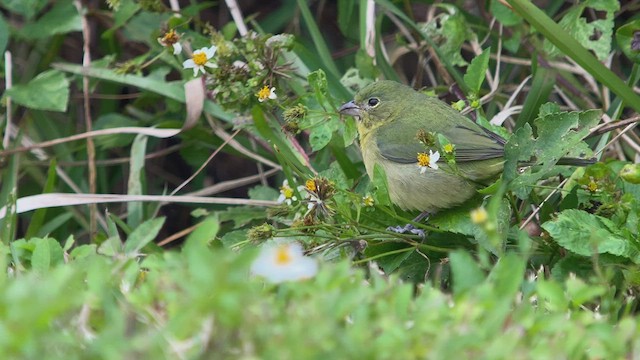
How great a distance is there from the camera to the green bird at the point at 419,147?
3340mm

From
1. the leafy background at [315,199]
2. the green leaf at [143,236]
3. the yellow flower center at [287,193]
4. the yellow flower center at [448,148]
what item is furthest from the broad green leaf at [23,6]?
the yellow flower center at [448,148]

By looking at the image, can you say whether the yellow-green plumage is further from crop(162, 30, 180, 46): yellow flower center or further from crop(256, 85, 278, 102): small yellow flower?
crop(162, 30, 180, 46): yellow flower center

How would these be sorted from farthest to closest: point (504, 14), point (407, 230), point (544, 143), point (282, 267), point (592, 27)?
point (504, 14), point (592, 27), point (407, 230), point (544, 143), point (282, 267)

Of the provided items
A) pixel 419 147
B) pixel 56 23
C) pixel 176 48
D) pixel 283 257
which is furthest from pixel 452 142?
pixel 56 23

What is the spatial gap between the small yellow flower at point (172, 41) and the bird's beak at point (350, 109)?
645 mm

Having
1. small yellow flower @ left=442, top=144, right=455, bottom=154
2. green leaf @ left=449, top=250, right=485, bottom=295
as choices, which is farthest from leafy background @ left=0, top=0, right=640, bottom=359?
small yellow flower @ left=442, top=144, right=455, bottom=154

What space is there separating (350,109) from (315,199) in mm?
745

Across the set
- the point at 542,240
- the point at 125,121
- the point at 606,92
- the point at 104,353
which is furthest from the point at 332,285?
the point at 125,121

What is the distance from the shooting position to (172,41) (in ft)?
12.1

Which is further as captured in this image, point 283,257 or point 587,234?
point 587,234

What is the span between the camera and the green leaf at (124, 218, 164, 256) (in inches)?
145

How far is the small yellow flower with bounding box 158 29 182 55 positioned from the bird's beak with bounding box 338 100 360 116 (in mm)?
645

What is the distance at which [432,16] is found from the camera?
451 centimetres

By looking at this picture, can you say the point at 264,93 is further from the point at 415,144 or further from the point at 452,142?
the point at 452,142
